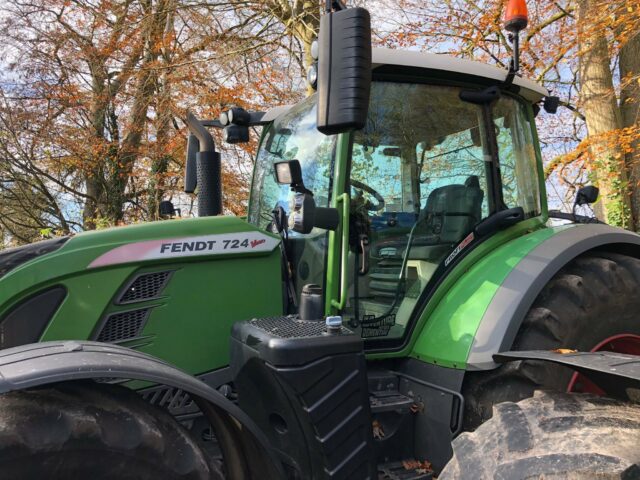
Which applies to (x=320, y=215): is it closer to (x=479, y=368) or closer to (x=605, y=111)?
(x=479, y=368)

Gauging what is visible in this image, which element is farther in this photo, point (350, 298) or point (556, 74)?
point (556, 74)

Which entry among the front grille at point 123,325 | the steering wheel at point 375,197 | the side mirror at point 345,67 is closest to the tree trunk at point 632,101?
the steering wheel at point 375,197

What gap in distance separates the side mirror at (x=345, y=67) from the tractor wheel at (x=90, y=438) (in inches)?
45.5

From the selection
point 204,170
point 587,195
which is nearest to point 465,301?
point 587,195

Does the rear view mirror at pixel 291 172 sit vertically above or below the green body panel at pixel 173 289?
above

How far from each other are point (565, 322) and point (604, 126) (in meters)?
6.71

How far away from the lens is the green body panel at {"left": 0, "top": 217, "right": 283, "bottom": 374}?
87.4 inches

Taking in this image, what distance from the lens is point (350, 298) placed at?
275 cm

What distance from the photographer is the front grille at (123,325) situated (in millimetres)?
2305

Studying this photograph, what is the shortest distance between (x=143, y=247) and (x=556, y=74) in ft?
38.2

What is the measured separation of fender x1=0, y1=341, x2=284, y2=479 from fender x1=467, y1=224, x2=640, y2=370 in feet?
3.59

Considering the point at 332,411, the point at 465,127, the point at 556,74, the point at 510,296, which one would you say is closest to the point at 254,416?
the point at 332,411

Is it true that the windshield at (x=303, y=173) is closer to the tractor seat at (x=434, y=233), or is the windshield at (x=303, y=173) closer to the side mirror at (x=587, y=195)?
the tractor seat at (x=434, y=233)

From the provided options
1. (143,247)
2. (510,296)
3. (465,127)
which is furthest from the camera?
(465,127)
